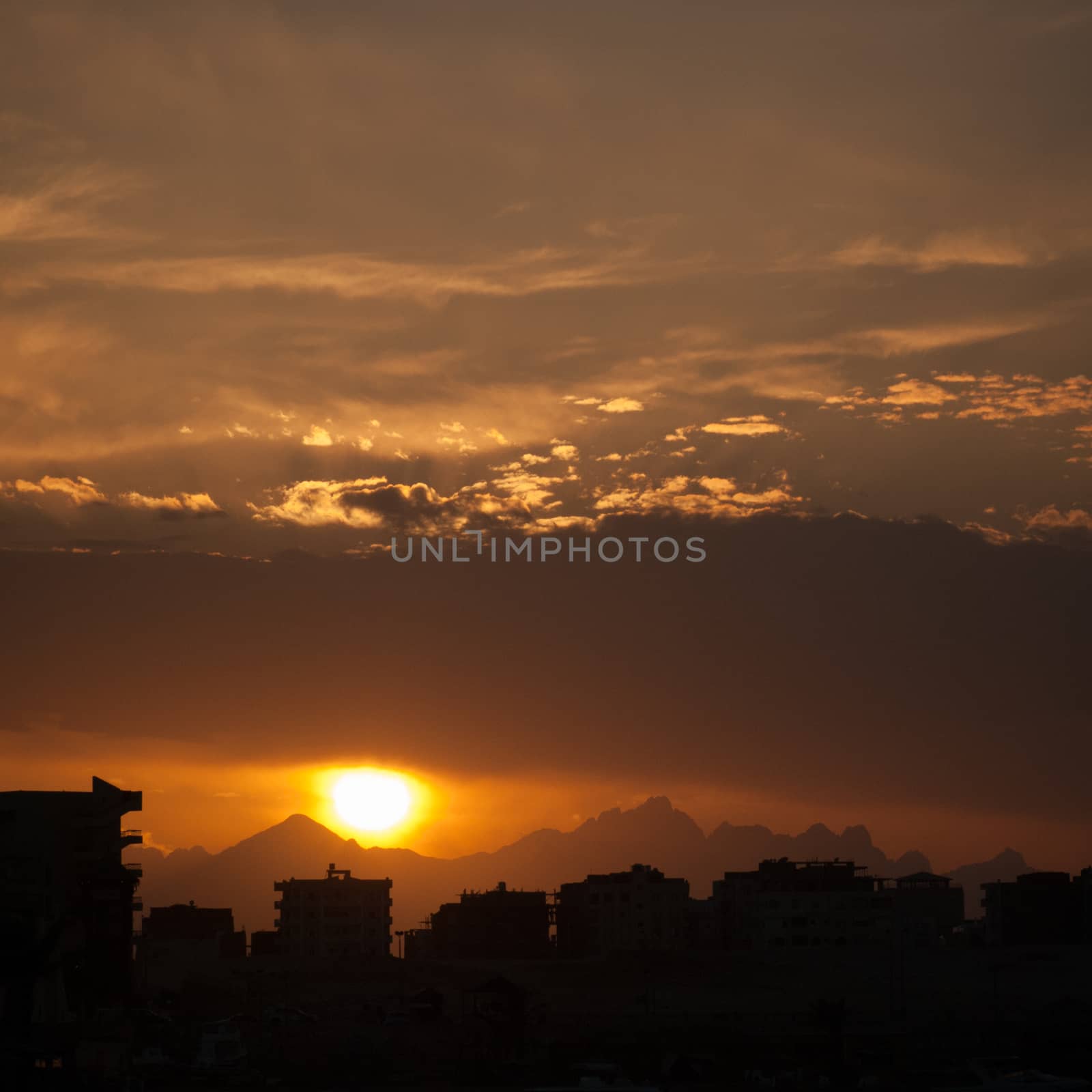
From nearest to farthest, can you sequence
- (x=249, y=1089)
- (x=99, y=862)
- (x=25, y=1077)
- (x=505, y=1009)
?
(x=25, y=1077), (x=249, y=1089), (x=505, y=1009), (x=99, y=862)

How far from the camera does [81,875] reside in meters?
130

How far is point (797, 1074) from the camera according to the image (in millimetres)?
85688

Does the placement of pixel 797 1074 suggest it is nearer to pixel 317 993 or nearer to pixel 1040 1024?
pixel 1040 1024

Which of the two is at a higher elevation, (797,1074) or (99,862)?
(99,862)

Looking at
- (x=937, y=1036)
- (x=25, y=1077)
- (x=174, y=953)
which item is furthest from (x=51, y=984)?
(x=174, y=953)

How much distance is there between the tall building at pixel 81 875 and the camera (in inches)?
4951

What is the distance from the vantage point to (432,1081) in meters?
83.6

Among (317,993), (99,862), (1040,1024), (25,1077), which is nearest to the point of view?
(25,1077)

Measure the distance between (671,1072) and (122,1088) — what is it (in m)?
29.7

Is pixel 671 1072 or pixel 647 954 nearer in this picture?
pixel 671 1072

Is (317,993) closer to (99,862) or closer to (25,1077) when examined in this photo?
(99,862)

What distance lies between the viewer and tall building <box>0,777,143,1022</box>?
126 metres

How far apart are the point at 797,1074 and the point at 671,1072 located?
21.4 ft

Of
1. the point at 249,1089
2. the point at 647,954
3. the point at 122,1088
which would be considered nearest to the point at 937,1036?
the point at 249,1089
